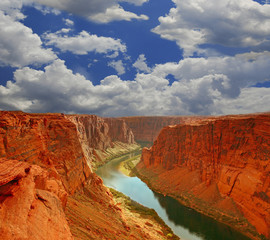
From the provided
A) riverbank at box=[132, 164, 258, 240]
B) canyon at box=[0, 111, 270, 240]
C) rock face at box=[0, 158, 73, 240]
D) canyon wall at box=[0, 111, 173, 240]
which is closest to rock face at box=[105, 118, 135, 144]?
canyon at box=[0, 111, 270, 240]

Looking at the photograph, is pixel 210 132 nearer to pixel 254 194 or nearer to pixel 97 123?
pixel 254 194

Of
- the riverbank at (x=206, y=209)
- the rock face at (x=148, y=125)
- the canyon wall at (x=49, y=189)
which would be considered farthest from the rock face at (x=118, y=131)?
the canyon wall at (x=49, y=189)

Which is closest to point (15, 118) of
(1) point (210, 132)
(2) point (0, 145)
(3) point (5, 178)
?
(2) point (0, 145)

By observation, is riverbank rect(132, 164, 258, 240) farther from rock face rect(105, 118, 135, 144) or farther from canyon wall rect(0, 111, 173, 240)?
rock face rect(105, 118, 135, 144)

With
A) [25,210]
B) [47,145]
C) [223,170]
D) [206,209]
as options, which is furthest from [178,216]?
[25,210]

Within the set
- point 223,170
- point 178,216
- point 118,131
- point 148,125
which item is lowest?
point 178,216

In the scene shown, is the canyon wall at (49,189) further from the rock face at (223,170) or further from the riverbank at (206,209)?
the rock face at (223,170)

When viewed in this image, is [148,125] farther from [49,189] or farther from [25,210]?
[25,210]
